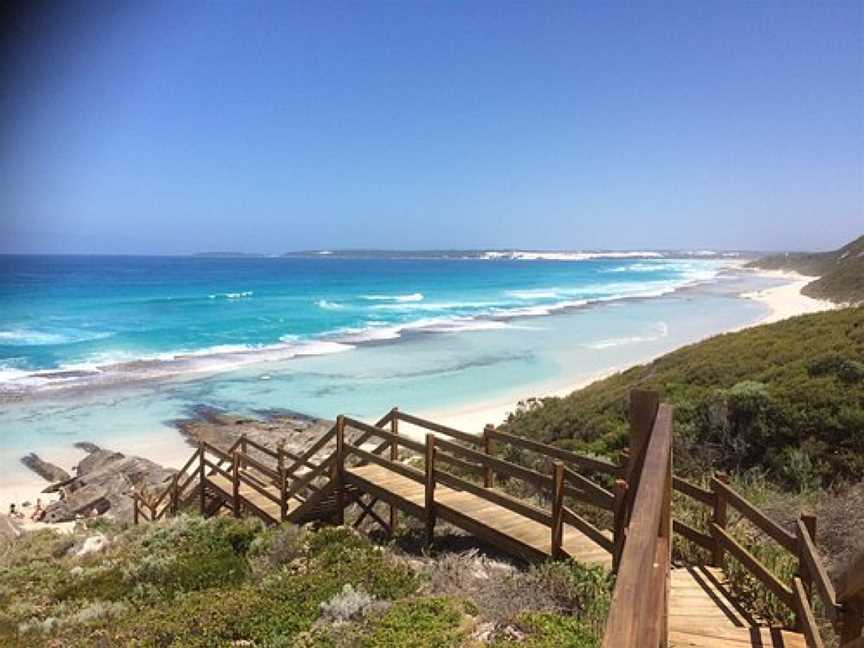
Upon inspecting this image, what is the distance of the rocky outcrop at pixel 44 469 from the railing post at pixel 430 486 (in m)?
13.3

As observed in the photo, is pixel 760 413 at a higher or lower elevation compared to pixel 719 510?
lower

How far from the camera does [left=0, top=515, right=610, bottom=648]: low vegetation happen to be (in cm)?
507

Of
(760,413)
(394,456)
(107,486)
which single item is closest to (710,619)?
(394,456)

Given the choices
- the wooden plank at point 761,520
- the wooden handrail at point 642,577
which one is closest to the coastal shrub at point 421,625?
the wooden plank at point 761,520

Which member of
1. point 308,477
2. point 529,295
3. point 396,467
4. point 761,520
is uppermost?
point 761,520

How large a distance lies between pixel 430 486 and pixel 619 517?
3.28m

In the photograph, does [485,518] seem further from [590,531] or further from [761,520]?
Answer: [761,520]

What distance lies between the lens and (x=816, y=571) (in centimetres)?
377

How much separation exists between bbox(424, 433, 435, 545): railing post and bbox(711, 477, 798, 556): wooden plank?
3066 millimetres

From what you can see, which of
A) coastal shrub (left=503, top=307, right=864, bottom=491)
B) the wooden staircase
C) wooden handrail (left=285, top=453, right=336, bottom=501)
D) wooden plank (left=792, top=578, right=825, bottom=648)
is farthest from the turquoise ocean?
wooden plank (left=792, top=578, right=825, bottom=648)

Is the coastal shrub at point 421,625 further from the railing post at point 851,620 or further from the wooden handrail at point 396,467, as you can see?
the railing post at point 851,620

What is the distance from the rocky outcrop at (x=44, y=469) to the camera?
17.3 metres

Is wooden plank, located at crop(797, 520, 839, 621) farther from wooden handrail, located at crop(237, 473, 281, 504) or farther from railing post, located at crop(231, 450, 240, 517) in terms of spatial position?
railing post, located at crop(231, 450, 240, 517)

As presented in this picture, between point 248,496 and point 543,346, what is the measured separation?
25.7 metres
